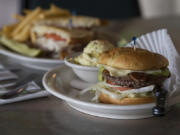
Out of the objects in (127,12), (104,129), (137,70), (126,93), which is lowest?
(104,129)

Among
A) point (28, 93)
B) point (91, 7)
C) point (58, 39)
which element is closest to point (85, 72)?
point (28, 93)

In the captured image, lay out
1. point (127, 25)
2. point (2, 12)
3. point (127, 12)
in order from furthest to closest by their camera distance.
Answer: point (2, 12)
point (127, 12)
point (127, 25)

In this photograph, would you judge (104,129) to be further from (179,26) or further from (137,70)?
(179,26)

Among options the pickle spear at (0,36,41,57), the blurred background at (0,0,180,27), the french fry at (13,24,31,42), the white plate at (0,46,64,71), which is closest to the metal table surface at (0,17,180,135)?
the white plate at (0,46,64,71)

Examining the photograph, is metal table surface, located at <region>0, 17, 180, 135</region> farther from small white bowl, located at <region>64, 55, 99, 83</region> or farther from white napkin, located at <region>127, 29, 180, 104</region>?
small white bowl, located at <region>64, 55, 99, 83</region>

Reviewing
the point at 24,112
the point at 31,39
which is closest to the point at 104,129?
the point at 24,112

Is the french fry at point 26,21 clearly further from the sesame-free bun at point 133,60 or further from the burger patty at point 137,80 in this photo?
the burger patty at point 137,80

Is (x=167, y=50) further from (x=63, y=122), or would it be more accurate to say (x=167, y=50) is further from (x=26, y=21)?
(x=26, y=21)
